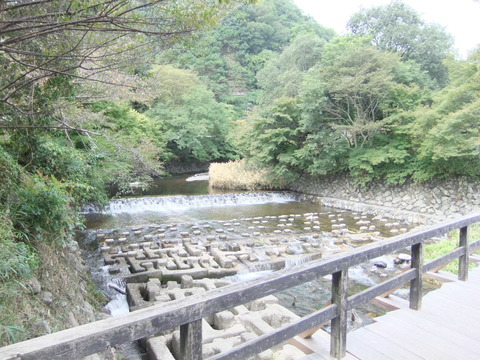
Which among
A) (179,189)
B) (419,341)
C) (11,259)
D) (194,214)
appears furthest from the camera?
(179,189)

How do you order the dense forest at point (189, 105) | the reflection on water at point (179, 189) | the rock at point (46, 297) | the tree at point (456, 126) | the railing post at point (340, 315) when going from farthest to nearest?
1. the reflection on water at point (179, 189)
2. the tree at point (456, 126)
3. the rock at point (46, 297)
4. the dense forest at point (189, 105)
5. the railing post at point (340, 315)

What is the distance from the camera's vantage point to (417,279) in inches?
94.3

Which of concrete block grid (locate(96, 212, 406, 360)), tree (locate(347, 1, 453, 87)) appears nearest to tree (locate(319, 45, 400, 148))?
concrete block grid (locate(96, 212, 406, 360))

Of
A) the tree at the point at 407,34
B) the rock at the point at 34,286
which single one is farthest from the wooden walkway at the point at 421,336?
the tree at the point at 407,34

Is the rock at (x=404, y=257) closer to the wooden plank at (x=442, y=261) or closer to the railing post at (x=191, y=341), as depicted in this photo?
the wooden plank at (x=442, y=261)

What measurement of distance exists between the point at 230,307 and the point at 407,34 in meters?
23.9

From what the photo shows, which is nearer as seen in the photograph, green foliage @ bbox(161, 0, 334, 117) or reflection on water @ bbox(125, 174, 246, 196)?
reflection on water @ bbox(125, 174, 246, 196)

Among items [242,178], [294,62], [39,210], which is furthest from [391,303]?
[294,62]

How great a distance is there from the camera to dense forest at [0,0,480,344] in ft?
9.55

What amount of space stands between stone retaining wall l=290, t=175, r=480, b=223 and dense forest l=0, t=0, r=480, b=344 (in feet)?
1.52

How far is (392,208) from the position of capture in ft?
38.9

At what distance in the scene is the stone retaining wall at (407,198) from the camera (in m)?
10.5

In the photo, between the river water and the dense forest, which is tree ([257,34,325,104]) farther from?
the river water

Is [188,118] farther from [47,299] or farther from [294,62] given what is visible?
[47,299]
